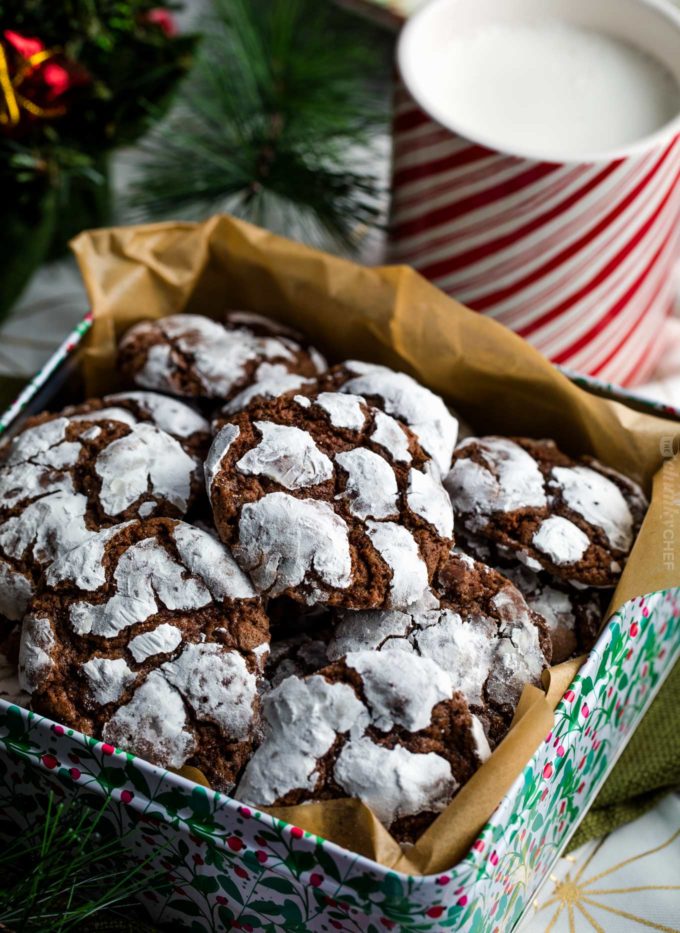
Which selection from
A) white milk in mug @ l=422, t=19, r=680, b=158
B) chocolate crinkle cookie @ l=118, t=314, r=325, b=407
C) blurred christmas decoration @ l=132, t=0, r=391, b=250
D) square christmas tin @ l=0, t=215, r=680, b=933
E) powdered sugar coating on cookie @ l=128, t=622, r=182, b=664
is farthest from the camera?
blurred christmas decoration @ l=132, t=0, r=391, b=250

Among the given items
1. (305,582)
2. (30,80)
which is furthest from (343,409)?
(30,80)

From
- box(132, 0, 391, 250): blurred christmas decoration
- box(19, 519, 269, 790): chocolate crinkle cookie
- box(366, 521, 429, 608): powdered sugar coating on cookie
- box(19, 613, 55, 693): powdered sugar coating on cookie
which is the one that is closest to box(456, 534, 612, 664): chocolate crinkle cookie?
box(366, 521, 429, 608): powdered sugar coating on cookie

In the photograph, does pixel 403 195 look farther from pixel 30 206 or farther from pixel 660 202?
pixel 30 206

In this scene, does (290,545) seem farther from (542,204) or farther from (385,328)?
(542,204)

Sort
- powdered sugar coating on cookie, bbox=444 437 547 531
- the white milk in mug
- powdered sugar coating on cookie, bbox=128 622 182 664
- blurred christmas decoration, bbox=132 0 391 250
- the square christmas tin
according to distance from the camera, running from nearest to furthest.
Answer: the square christmas tin
powdered sugar coating on cookie, bbox=128 622 182 664
powdered sugar coating on cookie, bbox=444 437 547 531
the white milk in mug
blurred christmas decoration, bbox=132 0 391 250

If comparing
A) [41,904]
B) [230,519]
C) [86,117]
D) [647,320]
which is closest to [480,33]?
[647,320]

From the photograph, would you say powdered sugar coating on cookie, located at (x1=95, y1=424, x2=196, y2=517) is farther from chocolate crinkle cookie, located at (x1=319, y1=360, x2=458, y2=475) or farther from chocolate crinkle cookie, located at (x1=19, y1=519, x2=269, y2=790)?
chocolate crinkle cookie, located at (x1=319, y1=360, x2=458, y2=475)

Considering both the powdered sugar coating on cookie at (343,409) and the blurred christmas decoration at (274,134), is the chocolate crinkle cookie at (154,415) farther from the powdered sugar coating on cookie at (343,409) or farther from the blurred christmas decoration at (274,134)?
the blurred christmas decoration at (274,134)
